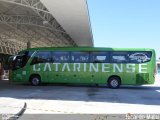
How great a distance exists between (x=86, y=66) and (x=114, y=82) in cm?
194

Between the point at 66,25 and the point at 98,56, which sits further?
the point at 66,25

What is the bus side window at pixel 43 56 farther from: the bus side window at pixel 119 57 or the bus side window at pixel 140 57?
the bus side window at pixel 140 57

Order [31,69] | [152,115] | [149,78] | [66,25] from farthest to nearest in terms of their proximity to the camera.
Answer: [66,25] → [31,69] → [149,78] → [152,115]

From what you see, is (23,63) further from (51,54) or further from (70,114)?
(70,114)

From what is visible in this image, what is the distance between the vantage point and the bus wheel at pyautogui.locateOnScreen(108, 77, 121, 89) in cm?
2340

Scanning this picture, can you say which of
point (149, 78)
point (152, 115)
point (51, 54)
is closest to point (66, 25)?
point (51, 54)

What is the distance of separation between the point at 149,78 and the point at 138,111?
1159cm

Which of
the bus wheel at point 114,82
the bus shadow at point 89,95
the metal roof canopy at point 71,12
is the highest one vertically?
the metal roof canopy at point 71,12

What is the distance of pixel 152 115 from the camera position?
34.1 feet

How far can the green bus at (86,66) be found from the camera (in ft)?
75.6

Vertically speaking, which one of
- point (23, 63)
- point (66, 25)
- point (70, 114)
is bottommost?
point (70, 114)

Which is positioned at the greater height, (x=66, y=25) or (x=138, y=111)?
(x=66, y=25)

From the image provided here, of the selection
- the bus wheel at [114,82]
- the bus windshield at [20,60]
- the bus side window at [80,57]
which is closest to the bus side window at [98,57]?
the bus side window at [80,57]

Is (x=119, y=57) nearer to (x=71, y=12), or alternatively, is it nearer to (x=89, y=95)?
(x=71, y=12)
